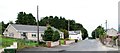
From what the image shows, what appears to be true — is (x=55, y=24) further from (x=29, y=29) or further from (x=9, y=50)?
(x=9, y=50)

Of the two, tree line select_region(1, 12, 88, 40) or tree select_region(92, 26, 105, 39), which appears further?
tree line select_region(1, 12, 88, 40)

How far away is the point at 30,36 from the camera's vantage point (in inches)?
2933

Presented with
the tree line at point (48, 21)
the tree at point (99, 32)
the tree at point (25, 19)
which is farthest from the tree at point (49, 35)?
the tree at point (25, 19)

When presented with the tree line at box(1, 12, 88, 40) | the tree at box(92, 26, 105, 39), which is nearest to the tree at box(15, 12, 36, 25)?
the tree line at box(1, 12, 88, 40)

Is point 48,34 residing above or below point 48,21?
below

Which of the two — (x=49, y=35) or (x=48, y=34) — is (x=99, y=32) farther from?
(x=48, y=34)

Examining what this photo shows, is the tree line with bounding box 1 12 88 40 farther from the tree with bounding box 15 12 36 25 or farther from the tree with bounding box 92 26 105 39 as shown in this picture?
the tree with bounding box 92 26 105 39

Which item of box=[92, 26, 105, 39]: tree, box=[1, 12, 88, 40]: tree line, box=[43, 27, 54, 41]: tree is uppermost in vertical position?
box=[1, 12, 88, 40]: tree line

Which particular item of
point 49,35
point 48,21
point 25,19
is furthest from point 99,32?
point 49,35

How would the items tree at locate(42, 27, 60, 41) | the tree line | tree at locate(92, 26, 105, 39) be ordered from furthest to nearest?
the tree line
tree at locate(92, 26, 105, 39)
tree at locate(42, 27, 60, 41)

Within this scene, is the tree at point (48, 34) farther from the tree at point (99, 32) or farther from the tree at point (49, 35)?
the tree at point (99, 32)

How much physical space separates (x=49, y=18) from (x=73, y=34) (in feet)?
61.3

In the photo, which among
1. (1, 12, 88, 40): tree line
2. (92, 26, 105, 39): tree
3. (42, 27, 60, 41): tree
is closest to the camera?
(42, 27, 60, 41): tree

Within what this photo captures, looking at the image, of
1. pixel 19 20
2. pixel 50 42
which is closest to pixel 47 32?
pixel 50 42
